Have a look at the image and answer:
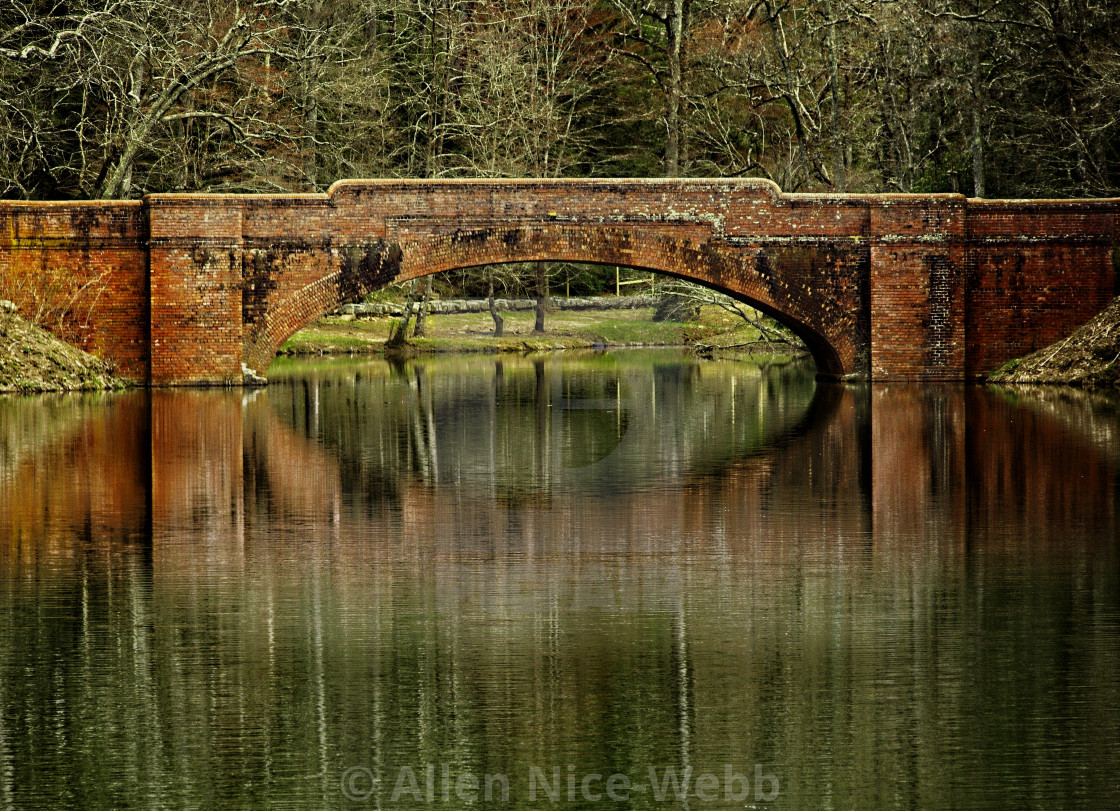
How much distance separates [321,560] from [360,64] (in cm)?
3112

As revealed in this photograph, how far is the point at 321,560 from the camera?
362 inches

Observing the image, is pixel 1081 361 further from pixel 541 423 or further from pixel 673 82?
pixel 673 82

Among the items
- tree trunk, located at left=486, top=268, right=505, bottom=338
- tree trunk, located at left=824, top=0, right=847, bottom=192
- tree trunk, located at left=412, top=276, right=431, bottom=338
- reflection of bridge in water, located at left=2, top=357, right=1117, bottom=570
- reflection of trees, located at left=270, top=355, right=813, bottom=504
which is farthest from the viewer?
tree trunk, located at left=486, top=268, right=505, bottom=338

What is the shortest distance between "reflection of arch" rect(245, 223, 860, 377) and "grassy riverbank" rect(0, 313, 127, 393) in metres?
2.61

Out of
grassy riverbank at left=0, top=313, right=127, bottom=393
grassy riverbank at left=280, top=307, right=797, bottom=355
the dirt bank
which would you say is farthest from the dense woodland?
grassy riverbank at left=0, top=313, right=127, bottom=393

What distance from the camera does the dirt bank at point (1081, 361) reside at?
81.6 feet

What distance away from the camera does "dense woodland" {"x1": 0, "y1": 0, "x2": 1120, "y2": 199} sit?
30844 millimetres

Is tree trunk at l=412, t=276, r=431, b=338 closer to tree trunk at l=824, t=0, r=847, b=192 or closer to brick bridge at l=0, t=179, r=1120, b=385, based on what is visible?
tree trunk at l=824, t=0, r=847, b=192

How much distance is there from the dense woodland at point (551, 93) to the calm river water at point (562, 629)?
55.9 ft

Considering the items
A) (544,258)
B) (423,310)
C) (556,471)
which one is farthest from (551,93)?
(556,471)

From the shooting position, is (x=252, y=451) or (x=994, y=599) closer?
(x=994, y=599)

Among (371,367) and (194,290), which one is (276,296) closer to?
(194,290)

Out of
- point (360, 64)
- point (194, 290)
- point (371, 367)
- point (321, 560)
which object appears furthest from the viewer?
point (360, 64)

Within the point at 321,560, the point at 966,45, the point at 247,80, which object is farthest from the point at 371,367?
the point at 321,560
